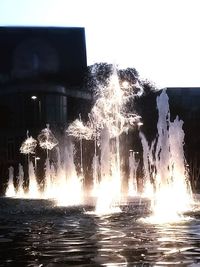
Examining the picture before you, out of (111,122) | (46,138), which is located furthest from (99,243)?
(46,138)

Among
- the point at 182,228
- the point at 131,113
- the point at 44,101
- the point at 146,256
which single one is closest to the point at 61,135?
the point at 44,101

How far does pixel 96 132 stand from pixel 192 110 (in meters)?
14.8

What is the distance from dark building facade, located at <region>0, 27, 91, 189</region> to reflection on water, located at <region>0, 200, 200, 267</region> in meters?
43.9

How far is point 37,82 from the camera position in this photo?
60.9 metres

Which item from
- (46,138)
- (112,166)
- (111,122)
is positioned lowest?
(112,166)

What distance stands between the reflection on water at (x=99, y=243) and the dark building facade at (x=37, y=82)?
4385 cm

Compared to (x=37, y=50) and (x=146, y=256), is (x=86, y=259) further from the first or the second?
(x=37, y=50)

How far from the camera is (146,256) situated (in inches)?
290

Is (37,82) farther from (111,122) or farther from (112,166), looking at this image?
(112,166)

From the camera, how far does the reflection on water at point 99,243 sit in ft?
23.4

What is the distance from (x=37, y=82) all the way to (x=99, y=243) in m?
53.0

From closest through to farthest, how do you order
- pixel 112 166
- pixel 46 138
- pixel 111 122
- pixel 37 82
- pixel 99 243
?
pixel 99 243 → pixel 112 166 → pixel 111 122 → pixel 46 138 → pixel 37 82

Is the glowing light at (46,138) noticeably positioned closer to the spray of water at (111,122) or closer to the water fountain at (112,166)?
the water fountain at (112,166)

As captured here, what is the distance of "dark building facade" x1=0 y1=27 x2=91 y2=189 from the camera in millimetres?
60000
